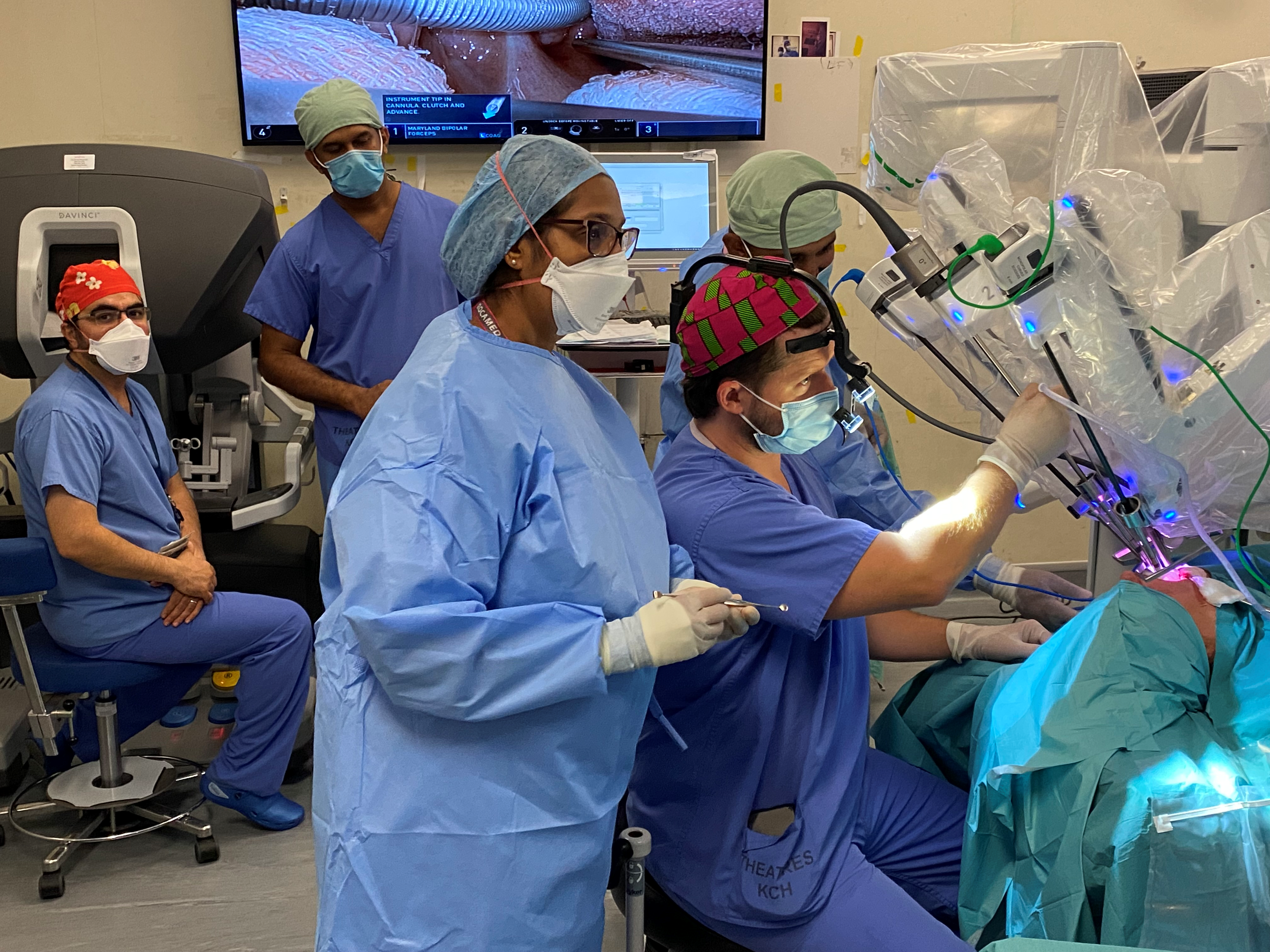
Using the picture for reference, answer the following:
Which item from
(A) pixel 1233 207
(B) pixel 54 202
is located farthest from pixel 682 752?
(B) pixel 54 202

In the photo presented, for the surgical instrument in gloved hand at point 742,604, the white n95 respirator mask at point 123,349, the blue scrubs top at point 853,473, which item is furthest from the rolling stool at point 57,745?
the surgical instrument in gloved hand at point 742,604

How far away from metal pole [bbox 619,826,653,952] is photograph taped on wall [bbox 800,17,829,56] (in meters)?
3.05

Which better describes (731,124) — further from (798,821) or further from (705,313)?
(798,821)

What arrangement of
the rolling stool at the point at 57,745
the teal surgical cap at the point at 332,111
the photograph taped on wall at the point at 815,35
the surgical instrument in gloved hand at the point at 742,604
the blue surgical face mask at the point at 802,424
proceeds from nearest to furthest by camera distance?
the surgical instrument in gloved hand at the point at 742,604 < the blue surgical face mask at the point at 802,424 < the rolling stool at the point at 57,745 < the teal surgical cap at the point at 332,111 < the photograph taped on wall at the point at 815,35

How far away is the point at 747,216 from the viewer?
2.26 meters

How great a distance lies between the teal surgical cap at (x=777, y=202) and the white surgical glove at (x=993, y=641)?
82cm

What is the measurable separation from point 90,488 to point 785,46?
2.56 m

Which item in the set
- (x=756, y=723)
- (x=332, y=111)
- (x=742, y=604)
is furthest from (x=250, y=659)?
(x=742, y=604)

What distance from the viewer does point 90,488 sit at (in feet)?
7.64

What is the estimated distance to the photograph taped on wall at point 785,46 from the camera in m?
3.71

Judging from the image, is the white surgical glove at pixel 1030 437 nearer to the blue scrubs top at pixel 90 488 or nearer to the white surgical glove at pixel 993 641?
the white surgical glove at pixel 993 641

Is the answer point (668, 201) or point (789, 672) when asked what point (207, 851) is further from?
point (668, 201)

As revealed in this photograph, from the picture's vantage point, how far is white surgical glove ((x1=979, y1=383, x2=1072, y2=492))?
1344 mm

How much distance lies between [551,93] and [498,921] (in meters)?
2.96
